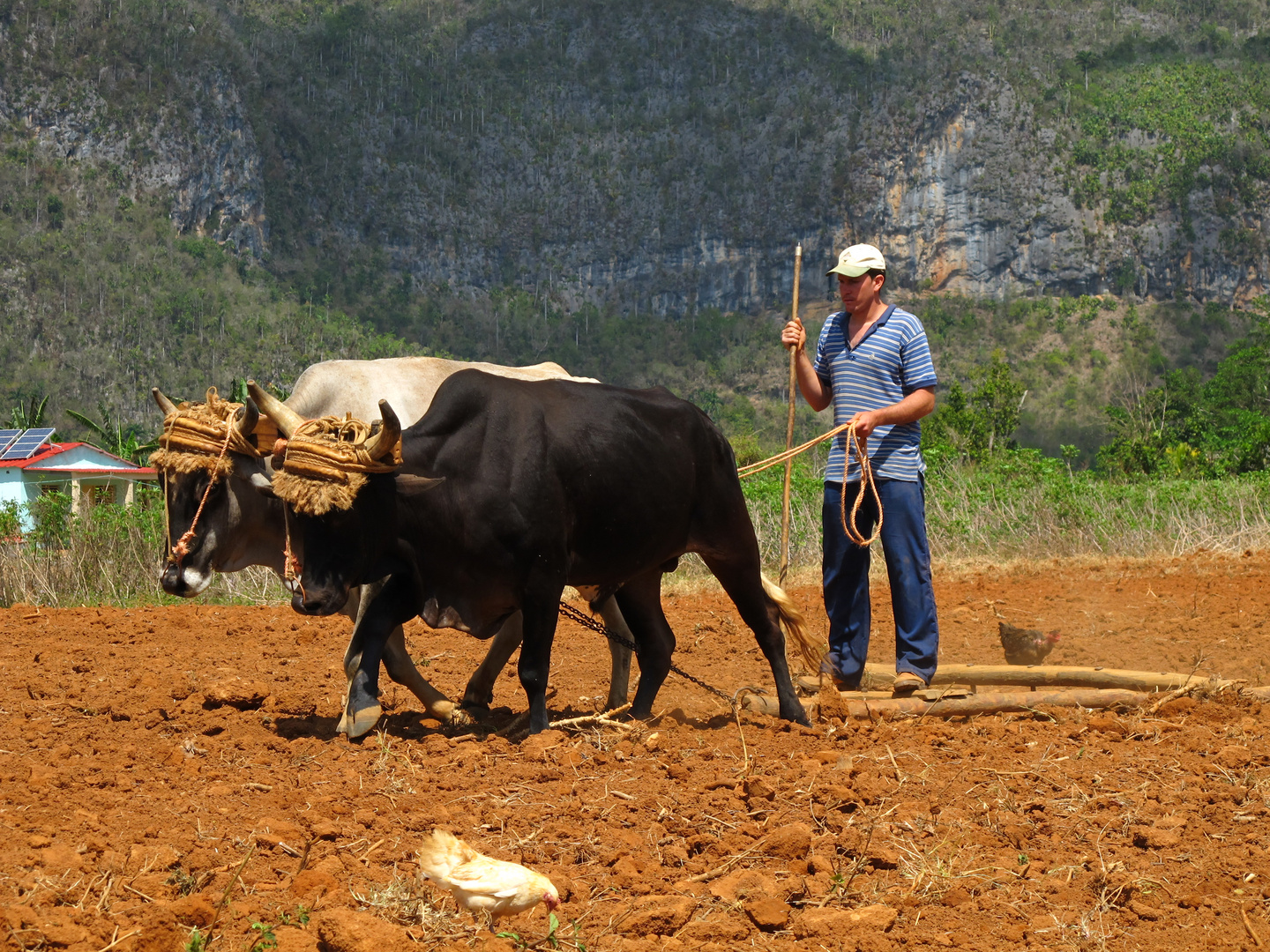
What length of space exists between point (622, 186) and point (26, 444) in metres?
117

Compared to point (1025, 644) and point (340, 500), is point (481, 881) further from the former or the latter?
point (1025, 644)

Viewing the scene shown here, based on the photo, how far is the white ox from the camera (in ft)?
19.5

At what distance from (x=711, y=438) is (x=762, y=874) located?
9.37 feet

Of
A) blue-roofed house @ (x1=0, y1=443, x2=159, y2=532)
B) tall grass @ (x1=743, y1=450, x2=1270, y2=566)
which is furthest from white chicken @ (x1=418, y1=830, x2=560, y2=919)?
blue-roofed house @ (x1=0, y1=443, x2=159, y2=532)

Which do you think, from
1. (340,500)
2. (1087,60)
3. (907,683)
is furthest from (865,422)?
(1087,60)

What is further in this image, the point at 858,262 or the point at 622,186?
the point at 622,186

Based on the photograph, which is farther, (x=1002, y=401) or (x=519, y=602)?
(x=1002, y=401)

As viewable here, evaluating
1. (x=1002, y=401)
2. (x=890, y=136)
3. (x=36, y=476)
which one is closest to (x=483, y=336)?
(x=890, y=136)

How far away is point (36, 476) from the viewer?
20141 millimetres

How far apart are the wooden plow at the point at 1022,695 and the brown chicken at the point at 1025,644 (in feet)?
3.25

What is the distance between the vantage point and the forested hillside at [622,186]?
9181cm

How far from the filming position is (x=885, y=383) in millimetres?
6664

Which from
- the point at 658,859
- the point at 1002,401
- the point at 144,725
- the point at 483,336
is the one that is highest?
the point at 658,859

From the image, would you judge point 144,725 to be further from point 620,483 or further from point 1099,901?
point 1099,901
